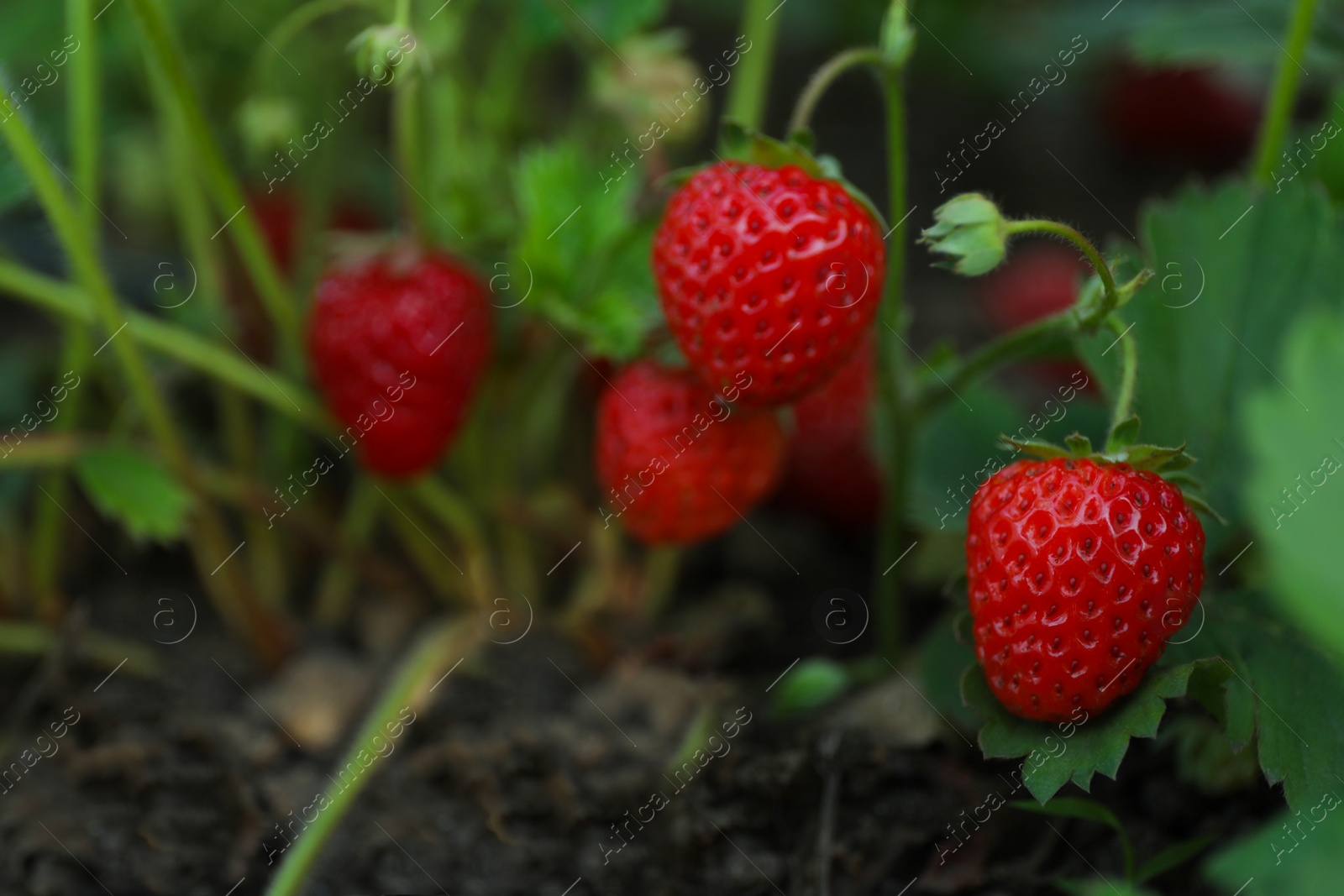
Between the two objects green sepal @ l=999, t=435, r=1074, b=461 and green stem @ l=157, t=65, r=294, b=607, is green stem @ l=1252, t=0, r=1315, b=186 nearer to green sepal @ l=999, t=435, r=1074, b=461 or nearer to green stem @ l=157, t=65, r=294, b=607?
green sepal @ l=999, t=435, r=1074, b=461

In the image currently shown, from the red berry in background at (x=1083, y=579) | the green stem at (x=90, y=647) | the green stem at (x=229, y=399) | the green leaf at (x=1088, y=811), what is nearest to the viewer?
the red berry in background at (x=1083, y=579)

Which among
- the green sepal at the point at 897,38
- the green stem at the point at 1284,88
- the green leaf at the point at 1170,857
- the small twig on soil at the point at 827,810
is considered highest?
the green sepal at the point at 897,38

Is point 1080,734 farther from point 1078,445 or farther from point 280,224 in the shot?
point 280,224

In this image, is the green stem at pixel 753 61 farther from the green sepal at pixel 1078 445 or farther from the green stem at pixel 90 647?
the green stem at pixel 90 647

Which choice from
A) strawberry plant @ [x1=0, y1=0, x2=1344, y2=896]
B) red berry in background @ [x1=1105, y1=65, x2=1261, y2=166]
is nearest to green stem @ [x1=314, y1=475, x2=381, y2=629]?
strawberry plant @ [x1=0, y1=0, x2=1344, y2=896]

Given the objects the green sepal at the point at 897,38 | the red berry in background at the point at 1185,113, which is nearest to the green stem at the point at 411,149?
the green sepal at the point at 897,38

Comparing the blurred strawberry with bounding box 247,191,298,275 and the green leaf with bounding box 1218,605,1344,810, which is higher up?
the blurred strawberry with bounding box 247,191,298,275

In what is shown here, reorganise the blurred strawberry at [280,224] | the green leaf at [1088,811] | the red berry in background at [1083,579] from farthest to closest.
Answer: the blurred strawberry at [280,224]
the green leaf at [1088,811]
the red berry in background at [1083,579]
